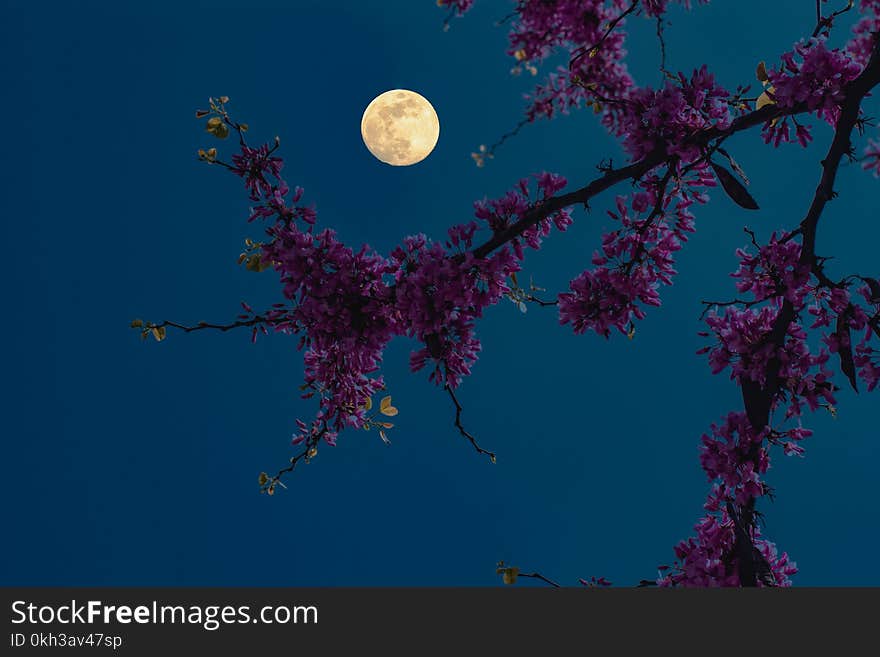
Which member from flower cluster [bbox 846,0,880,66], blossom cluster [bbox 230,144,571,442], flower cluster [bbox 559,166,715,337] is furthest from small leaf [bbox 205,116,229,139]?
flower cluster [bbox 846,0,880,66]

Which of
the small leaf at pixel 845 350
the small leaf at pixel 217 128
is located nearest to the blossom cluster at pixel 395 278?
the small leaf at pixel 217 128

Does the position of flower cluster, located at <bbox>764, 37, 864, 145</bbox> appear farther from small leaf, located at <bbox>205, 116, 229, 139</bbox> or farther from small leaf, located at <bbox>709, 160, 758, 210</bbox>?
small leaf, located at <bbox>205, 116, 229, 139</bbox>

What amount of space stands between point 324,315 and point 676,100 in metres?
3.46

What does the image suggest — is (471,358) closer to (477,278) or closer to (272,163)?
(477,278)

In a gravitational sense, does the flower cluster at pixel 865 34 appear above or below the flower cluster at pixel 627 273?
above

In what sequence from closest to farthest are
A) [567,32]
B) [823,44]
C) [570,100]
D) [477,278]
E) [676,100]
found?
[823,44]
[676,100]
[477,278]
[567,32]
[570,100]

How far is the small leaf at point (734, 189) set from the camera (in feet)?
16.7

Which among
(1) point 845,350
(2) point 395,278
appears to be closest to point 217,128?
(2) point 395,278

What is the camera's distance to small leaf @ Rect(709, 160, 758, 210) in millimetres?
5082

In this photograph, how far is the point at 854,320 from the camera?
16.5ft

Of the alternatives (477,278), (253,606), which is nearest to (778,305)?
(477,278)

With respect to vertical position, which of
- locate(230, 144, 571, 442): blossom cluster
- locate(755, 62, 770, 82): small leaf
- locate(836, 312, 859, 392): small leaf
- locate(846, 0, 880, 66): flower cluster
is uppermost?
locate(846, 0, 880, 66): flower cluster

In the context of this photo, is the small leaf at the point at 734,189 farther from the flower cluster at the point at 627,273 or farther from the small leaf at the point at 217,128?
the small leaf at the point at 217,128

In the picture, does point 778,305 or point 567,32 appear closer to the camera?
point 778,305
